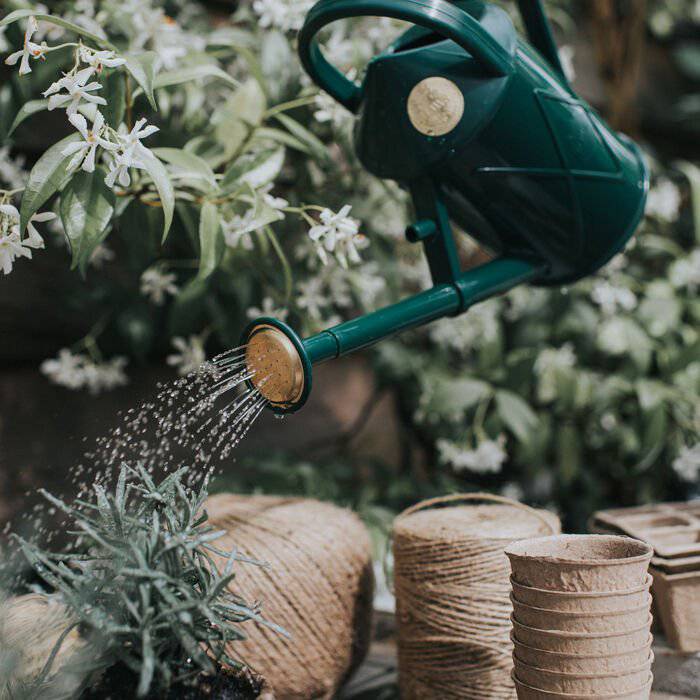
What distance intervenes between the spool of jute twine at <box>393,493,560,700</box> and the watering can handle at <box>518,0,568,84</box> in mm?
549

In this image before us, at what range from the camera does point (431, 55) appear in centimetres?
74

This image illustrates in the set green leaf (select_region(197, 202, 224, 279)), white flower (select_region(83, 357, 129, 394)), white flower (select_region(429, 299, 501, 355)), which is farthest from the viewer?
white flower (select_region(429, 299, 501, 355))

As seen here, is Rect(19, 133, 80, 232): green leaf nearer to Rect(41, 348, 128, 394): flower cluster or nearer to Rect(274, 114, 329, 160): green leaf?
Rect(274, 114, 329, 160): green leaf

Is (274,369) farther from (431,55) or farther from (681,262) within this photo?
(681,262)

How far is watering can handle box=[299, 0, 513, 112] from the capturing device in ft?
2.27

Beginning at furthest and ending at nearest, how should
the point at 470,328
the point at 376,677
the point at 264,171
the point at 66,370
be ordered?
the point at 470,328 < the point at 66,370 < the point at 376,677 < the point at 264,171

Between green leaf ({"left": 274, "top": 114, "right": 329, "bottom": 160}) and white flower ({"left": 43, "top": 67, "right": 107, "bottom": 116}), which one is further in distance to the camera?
green leaf ({"left": 274, "top": 114, "right": 329, "bottom": 160})

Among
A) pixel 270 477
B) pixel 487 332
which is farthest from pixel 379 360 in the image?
pixel 270 477

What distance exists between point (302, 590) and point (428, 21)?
59 cm

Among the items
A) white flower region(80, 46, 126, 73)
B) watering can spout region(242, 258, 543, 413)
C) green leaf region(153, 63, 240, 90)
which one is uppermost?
green leaf region(153, 63, 240, 90)

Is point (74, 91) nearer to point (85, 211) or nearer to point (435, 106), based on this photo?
point (85, 211)

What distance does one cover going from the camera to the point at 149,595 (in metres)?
0.56

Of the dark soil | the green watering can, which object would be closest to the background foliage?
the green watering can

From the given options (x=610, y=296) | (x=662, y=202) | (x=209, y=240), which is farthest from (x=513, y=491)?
(x=209, y=240)
